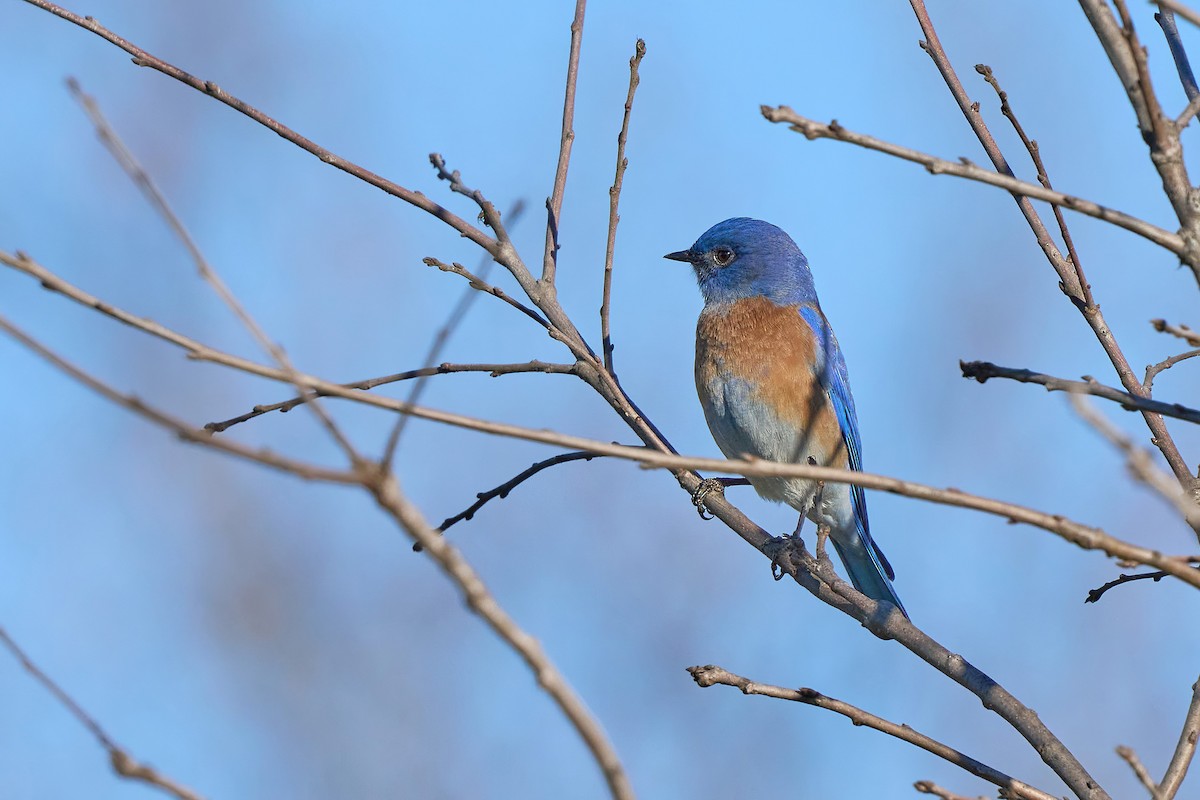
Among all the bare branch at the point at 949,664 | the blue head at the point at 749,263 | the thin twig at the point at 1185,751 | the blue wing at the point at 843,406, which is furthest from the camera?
the blue head at the point at 749,263

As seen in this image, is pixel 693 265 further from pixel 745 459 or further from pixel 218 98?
pixel 745 459

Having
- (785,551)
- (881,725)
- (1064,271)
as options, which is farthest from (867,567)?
(881,725)

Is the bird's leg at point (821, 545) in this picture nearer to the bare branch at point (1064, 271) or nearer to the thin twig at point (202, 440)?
the bare branch at point (1064, 271)

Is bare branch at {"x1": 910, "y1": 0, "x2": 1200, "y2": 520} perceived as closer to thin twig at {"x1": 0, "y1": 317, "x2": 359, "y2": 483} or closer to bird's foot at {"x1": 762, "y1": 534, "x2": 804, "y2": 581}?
bird's foot at {"x1": 762, "y1": 534, "x2": 804, "y2": 581}

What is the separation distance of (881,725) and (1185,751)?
51cm

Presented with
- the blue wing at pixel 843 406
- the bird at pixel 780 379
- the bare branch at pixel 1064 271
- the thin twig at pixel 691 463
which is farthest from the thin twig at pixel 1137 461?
the blue wing at pixel 843 406

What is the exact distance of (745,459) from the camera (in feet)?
5.15

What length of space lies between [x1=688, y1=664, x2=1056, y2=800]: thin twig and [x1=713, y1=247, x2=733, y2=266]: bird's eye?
323cm

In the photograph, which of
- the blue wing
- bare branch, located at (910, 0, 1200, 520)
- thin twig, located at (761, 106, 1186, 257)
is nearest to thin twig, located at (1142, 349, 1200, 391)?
bare branch, located at (910, 0, 1200, 520)

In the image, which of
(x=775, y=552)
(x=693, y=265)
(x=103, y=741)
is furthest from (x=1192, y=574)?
(x=693, y=265)

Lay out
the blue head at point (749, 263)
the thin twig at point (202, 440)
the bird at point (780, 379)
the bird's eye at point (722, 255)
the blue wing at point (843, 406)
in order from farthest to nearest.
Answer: the bird's eye at point (722, 255) → the blue head at point (749, 263) → the blue wing at point (843, 406) → the bird at point (780, 379) → the thin twig at point (202, 440)

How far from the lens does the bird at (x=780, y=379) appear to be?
494 centimetres

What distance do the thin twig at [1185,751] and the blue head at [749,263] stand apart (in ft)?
10.3

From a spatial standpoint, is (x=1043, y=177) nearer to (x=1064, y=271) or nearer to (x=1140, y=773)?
(x=1064, y=271)
